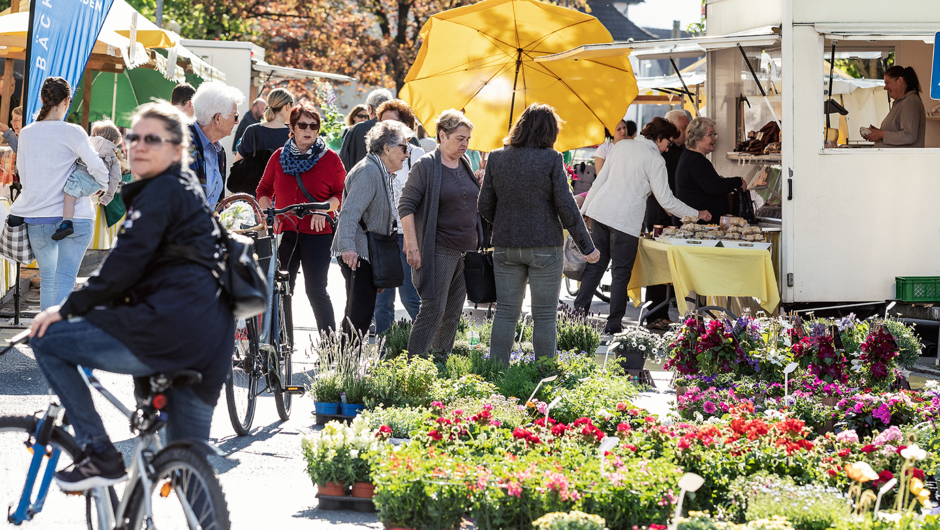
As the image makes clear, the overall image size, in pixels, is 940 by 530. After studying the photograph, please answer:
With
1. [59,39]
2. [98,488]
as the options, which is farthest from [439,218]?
[98,488]

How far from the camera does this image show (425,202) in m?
7.30

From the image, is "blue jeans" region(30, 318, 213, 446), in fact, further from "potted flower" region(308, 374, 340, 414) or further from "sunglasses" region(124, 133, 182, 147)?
"potted flower" region(308, 374, 340, 414)

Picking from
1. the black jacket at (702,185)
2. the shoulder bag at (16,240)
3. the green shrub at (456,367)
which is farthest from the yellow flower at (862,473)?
the black jacket at (702,185)

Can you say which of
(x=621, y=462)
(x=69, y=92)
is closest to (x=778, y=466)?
(x=621, y=462)

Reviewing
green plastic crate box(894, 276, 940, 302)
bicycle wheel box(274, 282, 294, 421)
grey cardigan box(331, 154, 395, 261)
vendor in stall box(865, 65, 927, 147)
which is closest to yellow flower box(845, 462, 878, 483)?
bicycle wheel box(274, 282, 294, 421)

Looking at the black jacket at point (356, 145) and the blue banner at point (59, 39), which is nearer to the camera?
the blue banner at point (59, 39)

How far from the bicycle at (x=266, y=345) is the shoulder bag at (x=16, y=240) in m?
2.22

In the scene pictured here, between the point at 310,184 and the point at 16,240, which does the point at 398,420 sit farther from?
the point at 16,240

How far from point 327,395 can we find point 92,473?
3051mm

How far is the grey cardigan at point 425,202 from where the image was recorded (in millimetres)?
7258

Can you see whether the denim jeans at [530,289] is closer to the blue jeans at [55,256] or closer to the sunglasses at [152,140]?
the blue jeans at [55,256]

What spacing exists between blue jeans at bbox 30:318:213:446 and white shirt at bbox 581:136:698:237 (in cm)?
710

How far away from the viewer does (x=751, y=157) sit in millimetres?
11789

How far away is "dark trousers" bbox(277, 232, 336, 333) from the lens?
778cm
